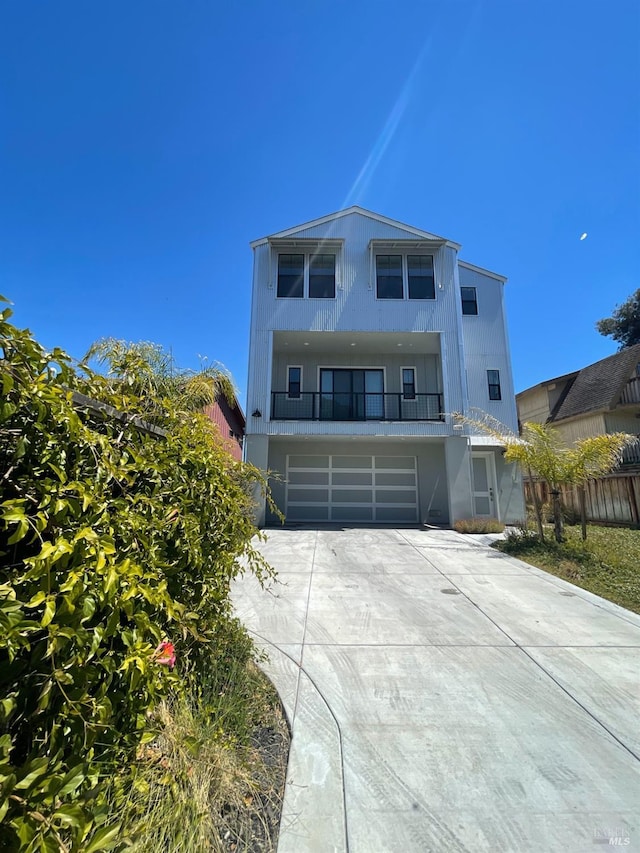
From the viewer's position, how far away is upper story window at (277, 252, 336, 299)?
515 inches

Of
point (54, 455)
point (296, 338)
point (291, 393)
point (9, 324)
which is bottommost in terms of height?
point (54, 455)

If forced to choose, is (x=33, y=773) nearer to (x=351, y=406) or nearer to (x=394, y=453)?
(x=351, y=406)

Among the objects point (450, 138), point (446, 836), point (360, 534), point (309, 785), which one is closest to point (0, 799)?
point (309, 785)

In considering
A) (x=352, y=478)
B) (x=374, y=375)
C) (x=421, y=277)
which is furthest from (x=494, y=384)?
(x=352, y=478)

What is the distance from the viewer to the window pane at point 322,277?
1308 cm

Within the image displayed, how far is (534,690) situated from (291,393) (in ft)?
35.8

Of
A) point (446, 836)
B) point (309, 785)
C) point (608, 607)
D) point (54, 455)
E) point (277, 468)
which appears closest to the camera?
point (54, 455)

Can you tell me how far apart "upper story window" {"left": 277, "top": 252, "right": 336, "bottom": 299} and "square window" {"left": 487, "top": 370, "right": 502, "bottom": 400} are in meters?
6.78

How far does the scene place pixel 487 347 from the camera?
14.1 metres

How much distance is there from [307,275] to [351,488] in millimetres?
8108

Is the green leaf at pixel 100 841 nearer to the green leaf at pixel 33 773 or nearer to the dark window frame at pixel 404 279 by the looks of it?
the green leaf at pixel 33 773

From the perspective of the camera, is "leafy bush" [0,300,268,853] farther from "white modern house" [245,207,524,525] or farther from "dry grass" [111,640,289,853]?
"white modern house" [245,207,524,525]

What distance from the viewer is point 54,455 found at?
133 centimetres

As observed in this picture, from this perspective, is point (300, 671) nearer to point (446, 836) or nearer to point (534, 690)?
point (446, 836)
